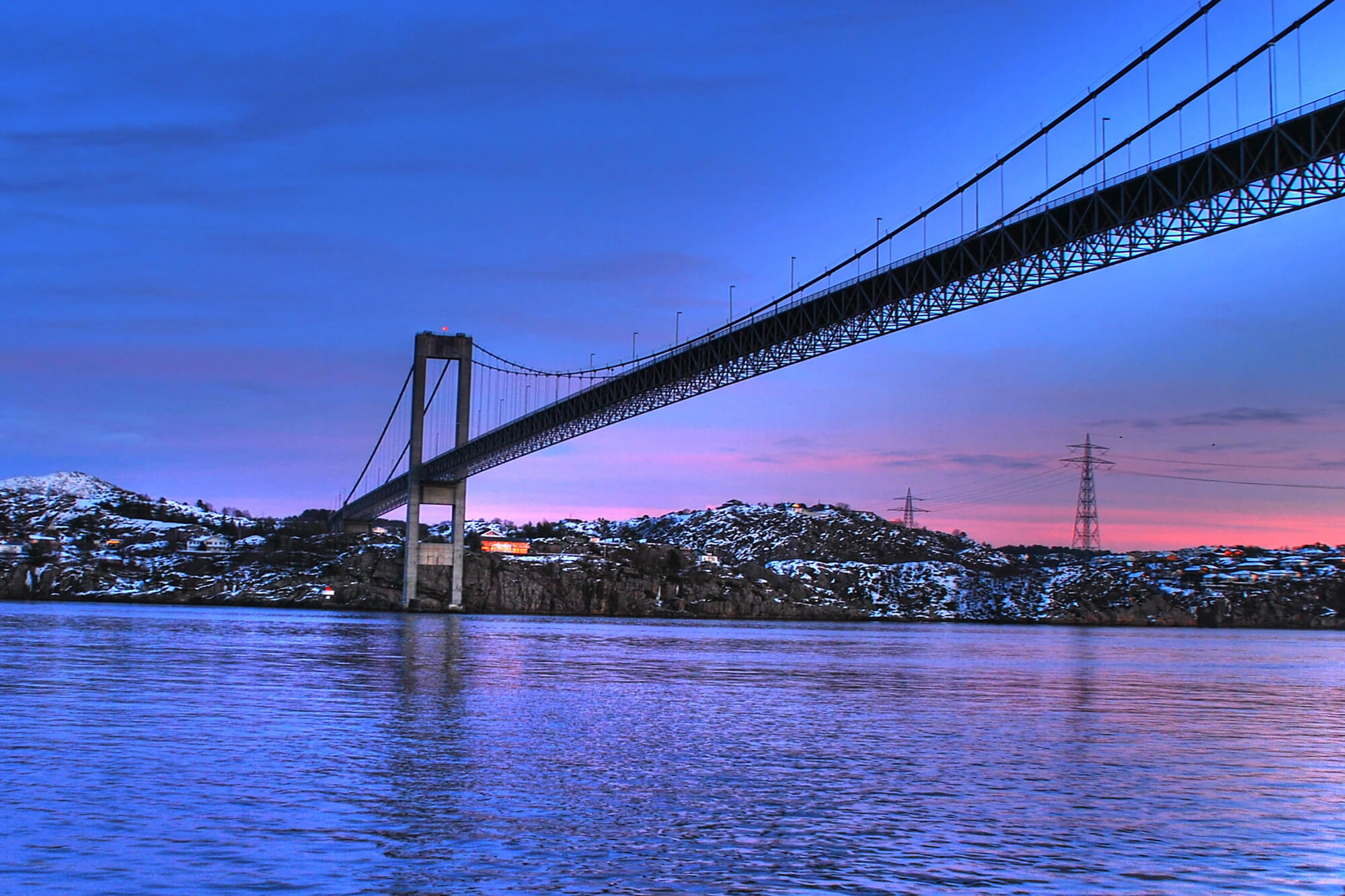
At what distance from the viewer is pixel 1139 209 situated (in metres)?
32.5

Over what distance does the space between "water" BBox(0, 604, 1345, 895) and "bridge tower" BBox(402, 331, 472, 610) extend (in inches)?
2400

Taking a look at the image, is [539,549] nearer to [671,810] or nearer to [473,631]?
[473,631]

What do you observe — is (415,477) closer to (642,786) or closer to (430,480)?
(430,480)

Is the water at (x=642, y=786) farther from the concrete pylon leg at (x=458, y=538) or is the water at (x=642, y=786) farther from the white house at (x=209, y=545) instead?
the white house at (x=209, y=545)

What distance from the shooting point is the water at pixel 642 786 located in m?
8.05

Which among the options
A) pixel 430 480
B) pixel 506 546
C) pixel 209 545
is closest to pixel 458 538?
pixel 430 480

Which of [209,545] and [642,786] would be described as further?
[209,545]

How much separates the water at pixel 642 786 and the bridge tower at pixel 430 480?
61.0 metres

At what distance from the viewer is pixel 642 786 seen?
1171cm

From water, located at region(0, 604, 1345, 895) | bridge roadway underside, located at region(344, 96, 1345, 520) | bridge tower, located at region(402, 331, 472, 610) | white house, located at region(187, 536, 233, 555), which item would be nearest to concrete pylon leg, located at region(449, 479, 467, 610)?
bridge tower, located at region(402, 331, 472, 610)

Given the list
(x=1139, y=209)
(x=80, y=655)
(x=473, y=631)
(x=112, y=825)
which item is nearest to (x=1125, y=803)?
(x=112, y=825)

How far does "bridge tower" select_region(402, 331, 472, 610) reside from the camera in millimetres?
88000

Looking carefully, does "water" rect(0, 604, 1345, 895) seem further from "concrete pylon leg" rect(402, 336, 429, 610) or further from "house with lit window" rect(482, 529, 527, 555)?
"house with lit window" rect(482, 529, 527, 555)

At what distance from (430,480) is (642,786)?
256 ft
